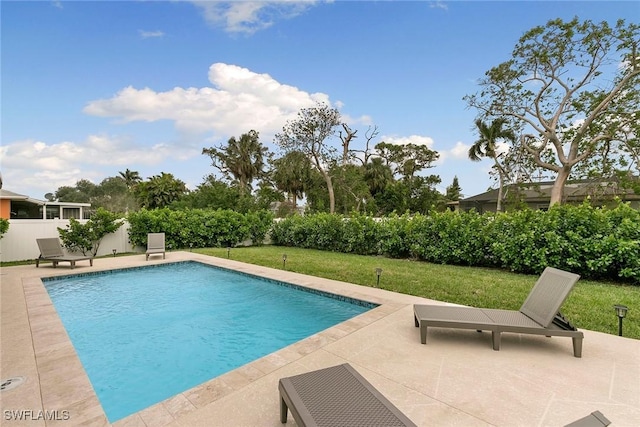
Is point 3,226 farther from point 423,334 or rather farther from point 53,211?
point 53,211

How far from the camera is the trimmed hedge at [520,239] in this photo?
7.71 meters

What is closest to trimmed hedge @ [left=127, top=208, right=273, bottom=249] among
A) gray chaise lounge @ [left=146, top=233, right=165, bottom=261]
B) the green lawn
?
gray chaise lounge @ [left=146, top=233, right=165, bottom=261]

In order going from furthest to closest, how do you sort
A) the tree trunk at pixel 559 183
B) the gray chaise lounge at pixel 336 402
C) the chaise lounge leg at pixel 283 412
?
1. the tree trunk at pixel 559 183
2. the chaise lounge leg at pixel 283 412
3. the gray chaise lounge at pixel 336 402

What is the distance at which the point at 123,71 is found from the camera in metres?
11.7

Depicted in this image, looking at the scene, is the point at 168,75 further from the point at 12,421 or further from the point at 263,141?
the point at 263,141

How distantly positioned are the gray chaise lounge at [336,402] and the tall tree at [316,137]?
84.3ft

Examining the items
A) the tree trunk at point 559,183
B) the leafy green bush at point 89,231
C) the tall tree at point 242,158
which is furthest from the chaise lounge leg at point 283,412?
the tall tree at point 242,158

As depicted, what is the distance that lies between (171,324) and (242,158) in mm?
30168

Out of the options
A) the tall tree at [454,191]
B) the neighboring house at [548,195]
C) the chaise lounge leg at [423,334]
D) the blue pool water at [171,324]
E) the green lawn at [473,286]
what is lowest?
the blue pool water at [171,324]

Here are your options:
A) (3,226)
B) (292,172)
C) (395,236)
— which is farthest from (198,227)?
(292,172)

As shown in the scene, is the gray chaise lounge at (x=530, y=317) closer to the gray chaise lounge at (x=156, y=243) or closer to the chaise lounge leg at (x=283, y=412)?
the chaise lounge leg at (x=283, y=412)

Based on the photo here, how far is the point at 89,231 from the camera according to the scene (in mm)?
12016

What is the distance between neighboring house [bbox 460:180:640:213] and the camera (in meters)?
17.9

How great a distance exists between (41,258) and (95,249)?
3.27 meters
